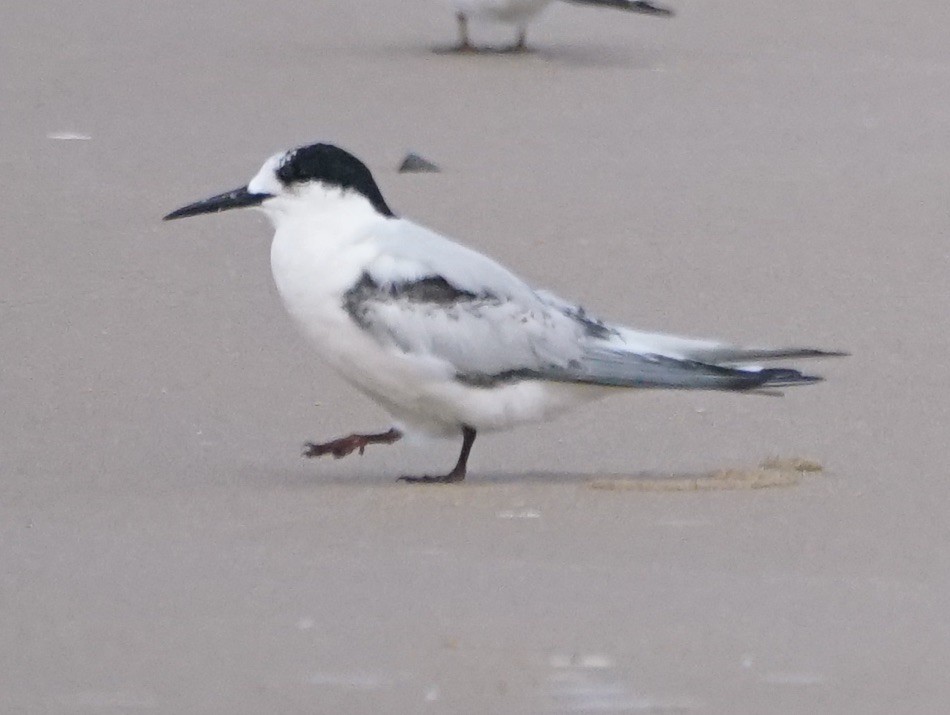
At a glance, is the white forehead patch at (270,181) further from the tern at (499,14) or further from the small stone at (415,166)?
the tern at (499,14)

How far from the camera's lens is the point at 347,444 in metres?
5.76

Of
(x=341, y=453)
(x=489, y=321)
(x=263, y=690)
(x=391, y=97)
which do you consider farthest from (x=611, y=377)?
(x=391, y=97)

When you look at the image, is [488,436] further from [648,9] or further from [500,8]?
[648,9]

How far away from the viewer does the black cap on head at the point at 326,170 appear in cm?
576

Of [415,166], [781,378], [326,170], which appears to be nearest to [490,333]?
[326,170]

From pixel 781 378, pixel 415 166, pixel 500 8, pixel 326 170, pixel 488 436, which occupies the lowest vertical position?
pixel 488 436

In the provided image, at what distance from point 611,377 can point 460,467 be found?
1.35 feet

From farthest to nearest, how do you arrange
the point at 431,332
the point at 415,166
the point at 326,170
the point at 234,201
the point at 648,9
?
the point at 648,9 < the point at 415,166 < the point at 234,201 < the point at 326,170 < the point at 431,332

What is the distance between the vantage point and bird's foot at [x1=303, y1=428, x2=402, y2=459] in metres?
5.76

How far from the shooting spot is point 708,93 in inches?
404

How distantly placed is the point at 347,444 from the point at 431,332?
35 cm

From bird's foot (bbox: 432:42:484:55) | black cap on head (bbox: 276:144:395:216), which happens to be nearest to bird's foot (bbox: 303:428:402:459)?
black cap on head (bbox: 276:144:395:216)

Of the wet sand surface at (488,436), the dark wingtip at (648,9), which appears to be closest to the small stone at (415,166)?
the wet sand surface at (488,436)

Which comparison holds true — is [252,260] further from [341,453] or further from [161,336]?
[341,453]
